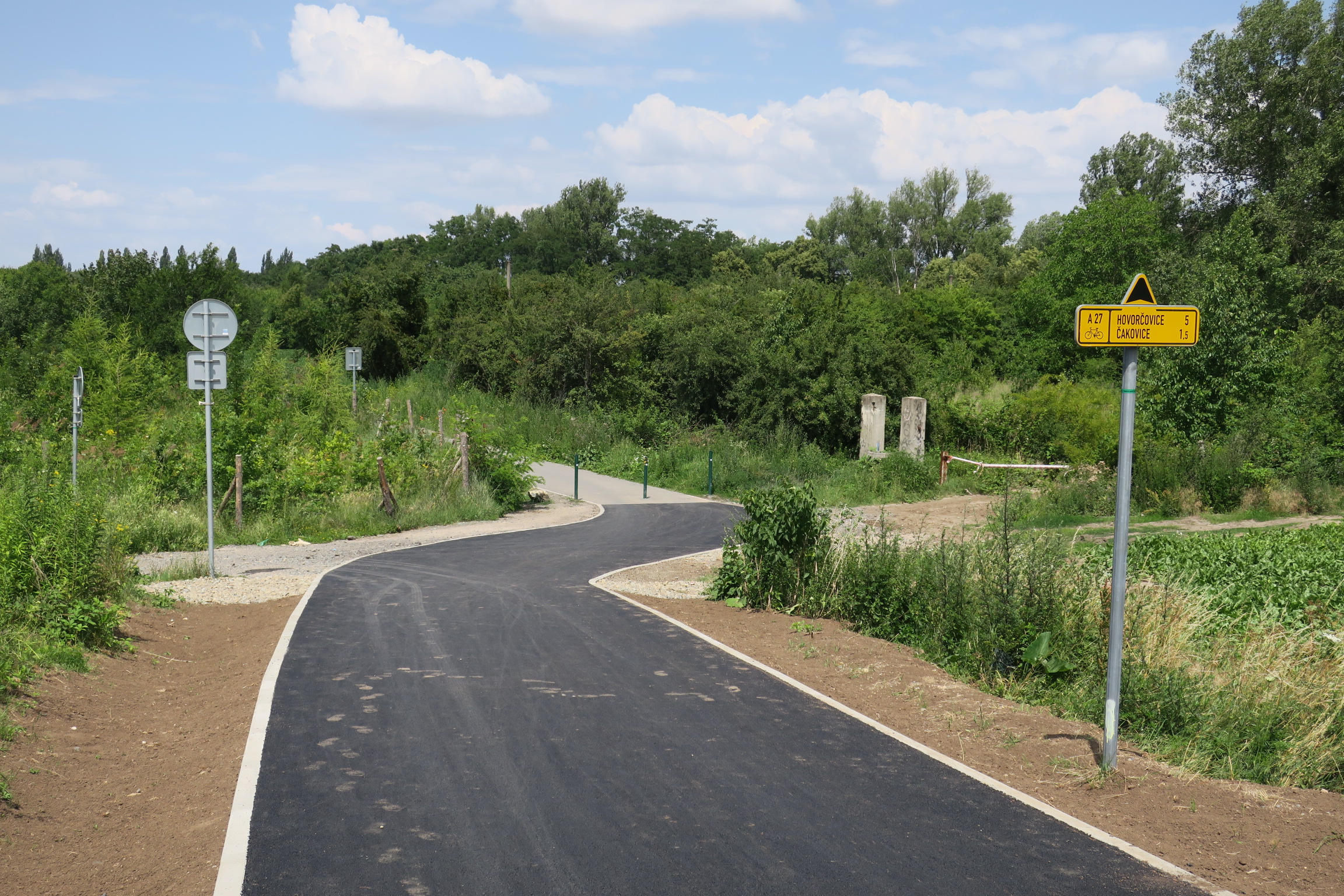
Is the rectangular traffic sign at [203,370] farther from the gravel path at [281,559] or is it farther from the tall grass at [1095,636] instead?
the tall grass at [1095,636]

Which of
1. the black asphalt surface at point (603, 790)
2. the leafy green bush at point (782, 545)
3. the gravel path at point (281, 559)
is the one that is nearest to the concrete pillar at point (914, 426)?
the gravel path at point (281, 559)

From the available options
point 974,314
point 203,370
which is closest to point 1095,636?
point 203,370

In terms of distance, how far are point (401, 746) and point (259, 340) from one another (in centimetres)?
5997

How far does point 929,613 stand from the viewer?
10336 mm

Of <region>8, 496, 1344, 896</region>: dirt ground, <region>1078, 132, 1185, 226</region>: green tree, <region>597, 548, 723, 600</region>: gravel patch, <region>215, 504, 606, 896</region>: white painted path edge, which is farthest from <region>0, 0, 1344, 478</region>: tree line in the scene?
<region>215, 504, 606, 896</region>: white painted path edge

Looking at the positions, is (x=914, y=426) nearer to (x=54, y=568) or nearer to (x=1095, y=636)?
(x=1095, y=636)

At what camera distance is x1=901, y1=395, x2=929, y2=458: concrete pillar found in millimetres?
29516

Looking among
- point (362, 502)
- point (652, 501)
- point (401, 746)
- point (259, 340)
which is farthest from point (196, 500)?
point (259, 340)

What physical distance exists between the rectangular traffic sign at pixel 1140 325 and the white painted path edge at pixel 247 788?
19.3 ft

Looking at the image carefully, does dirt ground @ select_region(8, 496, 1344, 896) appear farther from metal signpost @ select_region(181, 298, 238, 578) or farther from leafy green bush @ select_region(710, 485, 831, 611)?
metal signpost @ select_region(181, 298, 238, 578)

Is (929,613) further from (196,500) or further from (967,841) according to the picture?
(196,500)

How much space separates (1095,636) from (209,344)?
1268cm

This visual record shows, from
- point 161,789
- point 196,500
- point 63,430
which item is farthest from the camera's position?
point 63,430

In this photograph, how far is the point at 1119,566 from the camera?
6.39 m
